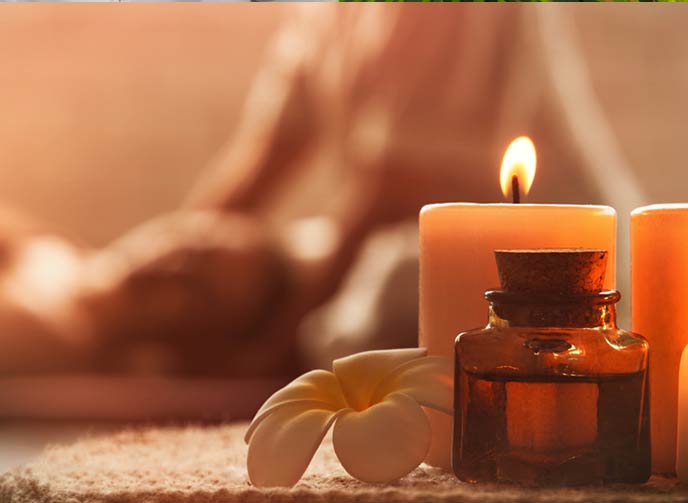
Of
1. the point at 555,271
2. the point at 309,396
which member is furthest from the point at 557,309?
the point at 309,396

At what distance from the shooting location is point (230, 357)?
1010mm

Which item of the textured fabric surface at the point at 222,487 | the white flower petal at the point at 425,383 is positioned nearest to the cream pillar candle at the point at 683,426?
the textured fabric surface at the point at 222,487

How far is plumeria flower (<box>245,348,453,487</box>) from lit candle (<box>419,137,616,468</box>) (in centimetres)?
3

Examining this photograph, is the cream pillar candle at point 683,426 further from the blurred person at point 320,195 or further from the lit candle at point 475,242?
the blurred person at point 320,195

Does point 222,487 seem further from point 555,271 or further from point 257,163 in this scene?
point 257,163

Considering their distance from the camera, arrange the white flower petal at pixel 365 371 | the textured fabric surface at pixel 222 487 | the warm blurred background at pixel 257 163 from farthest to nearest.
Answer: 1. the warm blurred background at pixel 257 163
2. the white flower petal at pixel 365 371
3. the textured fabric surface at pixel 222 487

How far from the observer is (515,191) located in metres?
0.50

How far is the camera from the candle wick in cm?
49

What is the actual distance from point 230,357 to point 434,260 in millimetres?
561

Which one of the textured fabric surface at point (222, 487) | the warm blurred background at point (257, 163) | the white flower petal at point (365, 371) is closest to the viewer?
the textured fabric surface at point (222, 487)

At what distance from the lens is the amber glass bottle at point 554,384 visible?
40 cm

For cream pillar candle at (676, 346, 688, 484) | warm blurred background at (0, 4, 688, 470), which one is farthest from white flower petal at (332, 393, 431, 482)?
warm blurred background at (0, 4, 688, 470)

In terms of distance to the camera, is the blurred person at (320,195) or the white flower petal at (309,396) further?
the blurred person at (320,195)

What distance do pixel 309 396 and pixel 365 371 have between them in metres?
0.03
